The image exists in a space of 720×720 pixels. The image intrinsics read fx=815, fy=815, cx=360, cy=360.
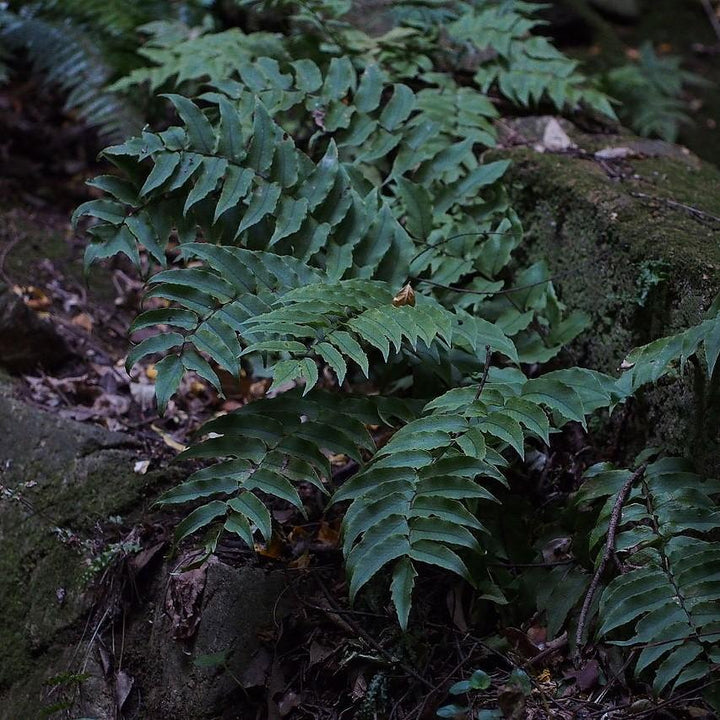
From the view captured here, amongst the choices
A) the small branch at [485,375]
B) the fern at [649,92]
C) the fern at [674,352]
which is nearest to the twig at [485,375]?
the small branch at [485,375]

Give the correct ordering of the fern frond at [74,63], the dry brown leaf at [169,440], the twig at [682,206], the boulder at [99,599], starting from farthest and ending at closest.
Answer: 1. the fern frond at [74,63]
2. the dry brown leaf at [169,440]
3. the twig at [682,206]
4. the boulder at [99,599]

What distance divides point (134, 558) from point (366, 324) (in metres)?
1.08

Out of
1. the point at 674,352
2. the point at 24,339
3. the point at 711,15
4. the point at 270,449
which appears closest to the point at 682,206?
the point at 674,352

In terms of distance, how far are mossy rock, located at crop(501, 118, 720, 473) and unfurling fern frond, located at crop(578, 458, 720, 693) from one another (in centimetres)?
21

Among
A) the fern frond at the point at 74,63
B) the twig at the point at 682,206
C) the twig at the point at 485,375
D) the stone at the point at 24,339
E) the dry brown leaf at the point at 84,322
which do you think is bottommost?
the dry brown leaf at the point at 84,322

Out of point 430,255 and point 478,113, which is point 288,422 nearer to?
point 430,255

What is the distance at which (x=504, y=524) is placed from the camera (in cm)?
240

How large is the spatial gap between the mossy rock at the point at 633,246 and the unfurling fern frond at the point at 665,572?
0.21 m

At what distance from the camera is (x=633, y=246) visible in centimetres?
276

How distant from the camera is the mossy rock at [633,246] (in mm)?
2480

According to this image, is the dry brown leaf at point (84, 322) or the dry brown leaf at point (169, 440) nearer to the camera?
the dry brown leaf at point (169, 440)

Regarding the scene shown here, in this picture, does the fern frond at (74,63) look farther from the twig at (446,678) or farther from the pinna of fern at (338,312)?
the twig at (446,678)

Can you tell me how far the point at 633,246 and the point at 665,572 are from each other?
Result: 1.20 meters

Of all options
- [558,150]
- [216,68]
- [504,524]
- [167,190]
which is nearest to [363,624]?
[504,524]
